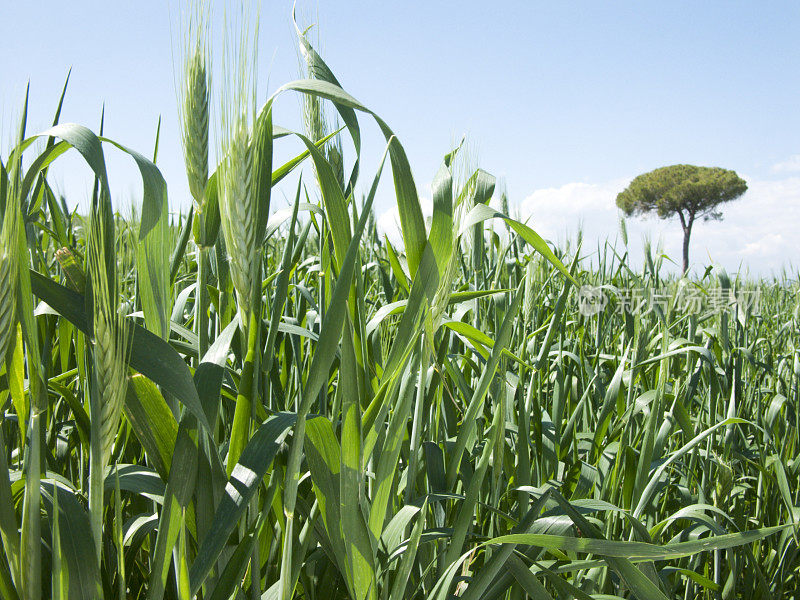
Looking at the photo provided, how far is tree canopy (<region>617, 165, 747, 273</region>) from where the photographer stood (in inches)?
858

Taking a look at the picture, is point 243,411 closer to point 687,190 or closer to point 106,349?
point 106,349

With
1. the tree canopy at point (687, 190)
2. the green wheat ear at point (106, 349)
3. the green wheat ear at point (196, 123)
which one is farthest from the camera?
the tree canopy at point (687, 190)

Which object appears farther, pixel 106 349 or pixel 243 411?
pixel 243 411

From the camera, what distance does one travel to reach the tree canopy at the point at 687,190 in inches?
Answer: 858

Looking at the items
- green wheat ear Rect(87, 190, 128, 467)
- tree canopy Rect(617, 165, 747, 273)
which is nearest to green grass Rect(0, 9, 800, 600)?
green wheat ear Rect(87, 190, 128, 467)

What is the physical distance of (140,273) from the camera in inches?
17.1

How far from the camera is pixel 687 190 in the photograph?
2188 cm

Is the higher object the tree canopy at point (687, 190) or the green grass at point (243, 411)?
the tree canopy at point (687, 190)

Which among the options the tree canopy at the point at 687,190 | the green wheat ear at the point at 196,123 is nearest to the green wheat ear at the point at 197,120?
the green wheat ear at the point at 196,123

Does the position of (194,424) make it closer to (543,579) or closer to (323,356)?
(323,356)

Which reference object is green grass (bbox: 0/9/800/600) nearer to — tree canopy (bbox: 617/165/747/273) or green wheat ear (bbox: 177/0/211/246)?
green wheat ear (bbox: 177/0/211/246)

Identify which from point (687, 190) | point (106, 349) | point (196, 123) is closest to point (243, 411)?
point (106, 349)

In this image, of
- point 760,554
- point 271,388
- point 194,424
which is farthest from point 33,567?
point 760,554

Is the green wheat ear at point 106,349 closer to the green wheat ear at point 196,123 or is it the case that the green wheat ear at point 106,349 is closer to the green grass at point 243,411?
the green grass at point 243,411
